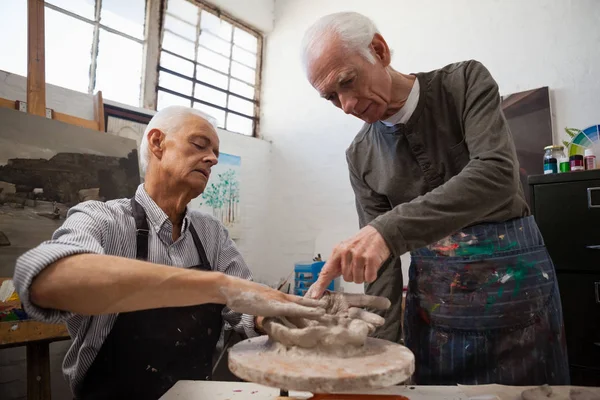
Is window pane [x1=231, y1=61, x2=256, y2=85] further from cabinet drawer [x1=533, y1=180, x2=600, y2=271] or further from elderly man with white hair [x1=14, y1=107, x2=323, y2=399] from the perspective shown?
cabinet drawer [x1=533, y1=180, x2=600, y2=271]

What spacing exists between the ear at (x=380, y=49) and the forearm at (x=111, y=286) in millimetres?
1057

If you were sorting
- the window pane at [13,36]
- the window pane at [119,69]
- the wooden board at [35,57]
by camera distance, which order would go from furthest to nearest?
1. the window pane at [119,69]
2. the window pane at [13,36]
3. the wooden board at [35,57]

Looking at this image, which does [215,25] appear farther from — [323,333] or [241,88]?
[323,333]

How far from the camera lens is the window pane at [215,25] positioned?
4871 mm

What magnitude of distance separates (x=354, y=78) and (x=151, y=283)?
1.00 meters

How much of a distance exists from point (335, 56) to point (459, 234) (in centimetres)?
83

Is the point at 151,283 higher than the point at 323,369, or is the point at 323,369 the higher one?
the point at 151,283

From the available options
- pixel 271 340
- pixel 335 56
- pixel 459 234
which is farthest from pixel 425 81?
pixel 271 340

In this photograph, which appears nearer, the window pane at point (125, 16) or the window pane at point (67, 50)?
the window pane at point (67, 50)

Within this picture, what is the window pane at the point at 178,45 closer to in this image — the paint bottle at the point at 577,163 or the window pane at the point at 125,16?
the window pane at the point at 125,16

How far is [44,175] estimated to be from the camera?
9.39ft

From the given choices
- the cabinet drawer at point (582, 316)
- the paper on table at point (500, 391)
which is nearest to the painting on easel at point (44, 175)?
the paper on table at point (500, 391)

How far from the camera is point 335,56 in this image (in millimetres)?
1428

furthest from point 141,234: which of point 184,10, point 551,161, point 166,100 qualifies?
point 184,10
